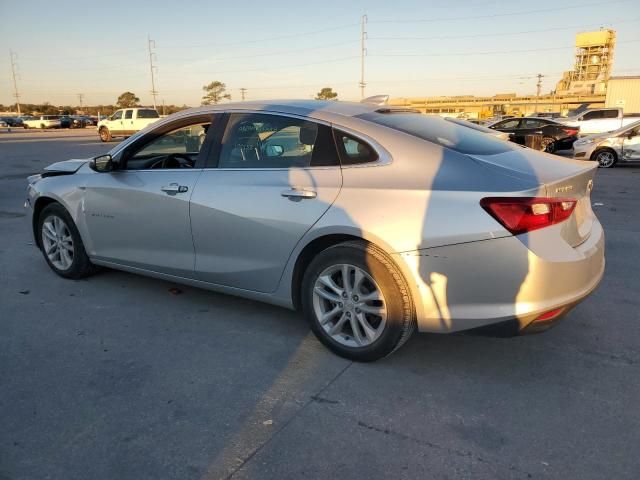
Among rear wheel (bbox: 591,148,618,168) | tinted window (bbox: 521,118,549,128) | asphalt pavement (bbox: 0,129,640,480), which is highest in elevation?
tinted window (bbox: 521,118,549,128)

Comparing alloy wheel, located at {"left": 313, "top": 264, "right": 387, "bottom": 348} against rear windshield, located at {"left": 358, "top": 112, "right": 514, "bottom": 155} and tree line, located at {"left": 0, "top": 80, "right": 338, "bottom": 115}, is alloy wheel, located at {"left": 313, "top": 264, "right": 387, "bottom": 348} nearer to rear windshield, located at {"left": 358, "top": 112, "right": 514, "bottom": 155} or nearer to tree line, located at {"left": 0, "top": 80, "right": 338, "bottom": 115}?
rear windshield, located at {"left": 358, "top": 112, "right": 514, "bottom": 155}

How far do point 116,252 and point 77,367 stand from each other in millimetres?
1384

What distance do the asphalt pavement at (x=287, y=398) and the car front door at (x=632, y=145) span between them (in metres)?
11.7

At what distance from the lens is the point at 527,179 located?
290cm

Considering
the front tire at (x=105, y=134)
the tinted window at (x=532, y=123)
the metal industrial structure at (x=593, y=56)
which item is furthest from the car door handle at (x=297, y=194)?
the metal industrial structure at (x=593, y=56)

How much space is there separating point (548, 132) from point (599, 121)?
2.94 meters

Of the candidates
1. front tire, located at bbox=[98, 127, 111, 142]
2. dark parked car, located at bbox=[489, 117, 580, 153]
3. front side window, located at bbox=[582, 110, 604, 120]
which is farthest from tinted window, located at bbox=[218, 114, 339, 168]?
front tire, located at bbox=[98, 127, 111, 142]

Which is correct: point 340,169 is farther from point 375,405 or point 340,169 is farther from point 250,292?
point 375,405

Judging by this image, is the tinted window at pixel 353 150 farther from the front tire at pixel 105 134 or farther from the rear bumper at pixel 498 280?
the front tire at pixel 105 134

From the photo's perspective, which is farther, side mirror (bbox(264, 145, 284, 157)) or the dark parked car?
the dark parked car

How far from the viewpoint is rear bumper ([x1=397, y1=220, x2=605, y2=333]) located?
2.77 metres

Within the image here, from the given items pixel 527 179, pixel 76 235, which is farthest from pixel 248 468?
pixel 76 235

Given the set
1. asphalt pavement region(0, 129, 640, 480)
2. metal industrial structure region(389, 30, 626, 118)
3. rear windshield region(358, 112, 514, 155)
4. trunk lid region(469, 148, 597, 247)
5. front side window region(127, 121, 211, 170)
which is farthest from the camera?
metal industrial structure region(389, 30, 626, 118)

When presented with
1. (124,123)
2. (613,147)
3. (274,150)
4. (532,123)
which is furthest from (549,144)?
(124,123)
